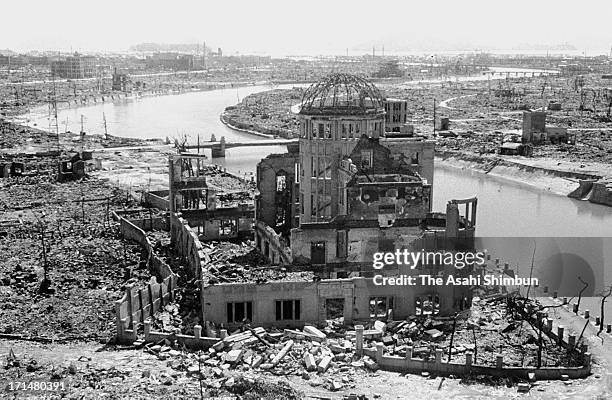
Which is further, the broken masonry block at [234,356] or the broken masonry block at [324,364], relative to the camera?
the broken masonry block at [234,356]

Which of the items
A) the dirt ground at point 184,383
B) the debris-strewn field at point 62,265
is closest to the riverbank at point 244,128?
the debris-strewn field at point 62,265

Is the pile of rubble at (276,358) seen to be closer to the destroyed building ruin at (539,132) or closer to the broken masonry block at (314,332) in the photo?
the broken masonry block at (314,332)

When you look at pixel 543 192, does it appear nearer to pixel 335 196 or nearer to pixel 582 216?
pixel 582 216

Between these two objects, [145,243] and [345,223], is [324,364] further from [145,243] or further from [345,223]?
[145,243]

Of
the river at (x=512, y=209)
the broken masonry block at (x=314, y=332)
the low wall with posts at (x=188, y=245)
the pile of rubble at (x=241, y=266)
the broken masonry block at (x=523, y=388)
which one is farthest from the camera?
the river at (x=512, y=209)

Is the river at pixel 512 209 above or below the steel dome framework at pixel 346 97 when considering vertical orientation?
below

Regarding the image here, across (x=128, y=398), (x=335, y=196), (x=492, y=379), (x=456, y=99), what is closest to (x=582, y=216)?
(x=335, y=196)

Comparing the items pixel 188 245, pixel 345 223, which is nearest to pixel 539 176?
pixel 188 245

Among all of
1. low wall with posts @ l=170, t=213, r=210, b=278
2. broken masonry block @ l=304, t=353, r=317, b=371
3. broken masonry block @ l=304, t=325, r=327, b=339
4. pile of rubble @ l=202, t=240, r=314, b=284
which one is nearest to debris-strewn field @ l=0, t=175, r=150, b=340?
low wall with posts @ l=170, t=213, r=210, b=278
